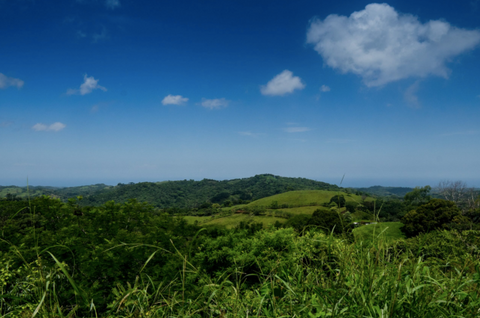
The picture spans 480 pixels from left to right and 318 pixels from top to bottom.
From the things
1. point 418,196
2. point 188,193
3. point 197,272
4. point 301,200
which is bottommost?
point 188,193

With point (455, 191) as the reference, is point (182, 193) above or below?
below

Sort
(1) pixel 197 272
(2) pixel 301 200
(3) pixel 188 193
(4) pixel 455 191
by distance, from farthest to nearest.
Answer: (3) pixel 188 193, (2) pixel 301 200, (4) pixel 455 191, (1) pixel 197 272

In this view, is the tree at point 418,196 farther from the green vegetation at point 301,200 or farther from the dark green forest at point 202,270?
the dark green forest at point 202,270

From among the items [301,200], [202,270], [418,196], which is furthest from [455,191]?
[202,270]

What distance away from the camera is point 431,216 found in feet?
102

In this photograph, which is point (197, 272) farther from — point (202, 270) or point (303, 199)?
point (303, 199)

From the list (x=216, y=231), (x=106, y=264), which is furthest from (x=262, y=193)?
(x=106, y=264)

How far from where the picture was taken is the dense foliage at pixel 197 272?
1832 mm

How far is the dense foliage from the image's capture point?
1.83 m

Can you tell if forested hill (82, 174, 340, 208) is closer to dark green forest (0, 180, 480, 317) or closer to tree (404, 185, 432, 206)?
tree (404, 185, 432, 206)

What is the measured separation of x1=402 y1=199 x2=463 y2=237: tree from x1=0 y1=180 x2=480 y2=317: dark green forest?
1605 centimetres

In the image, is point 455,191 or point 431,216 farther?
point 455,191

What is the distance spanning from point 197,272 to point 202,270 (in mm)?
3353

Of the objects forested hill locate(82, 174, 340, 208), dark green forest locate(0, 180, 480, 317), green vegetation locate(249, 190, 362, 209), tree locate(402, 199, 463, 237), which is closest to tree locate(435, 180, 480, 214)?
tree locate(402, 199, 463, 237)
